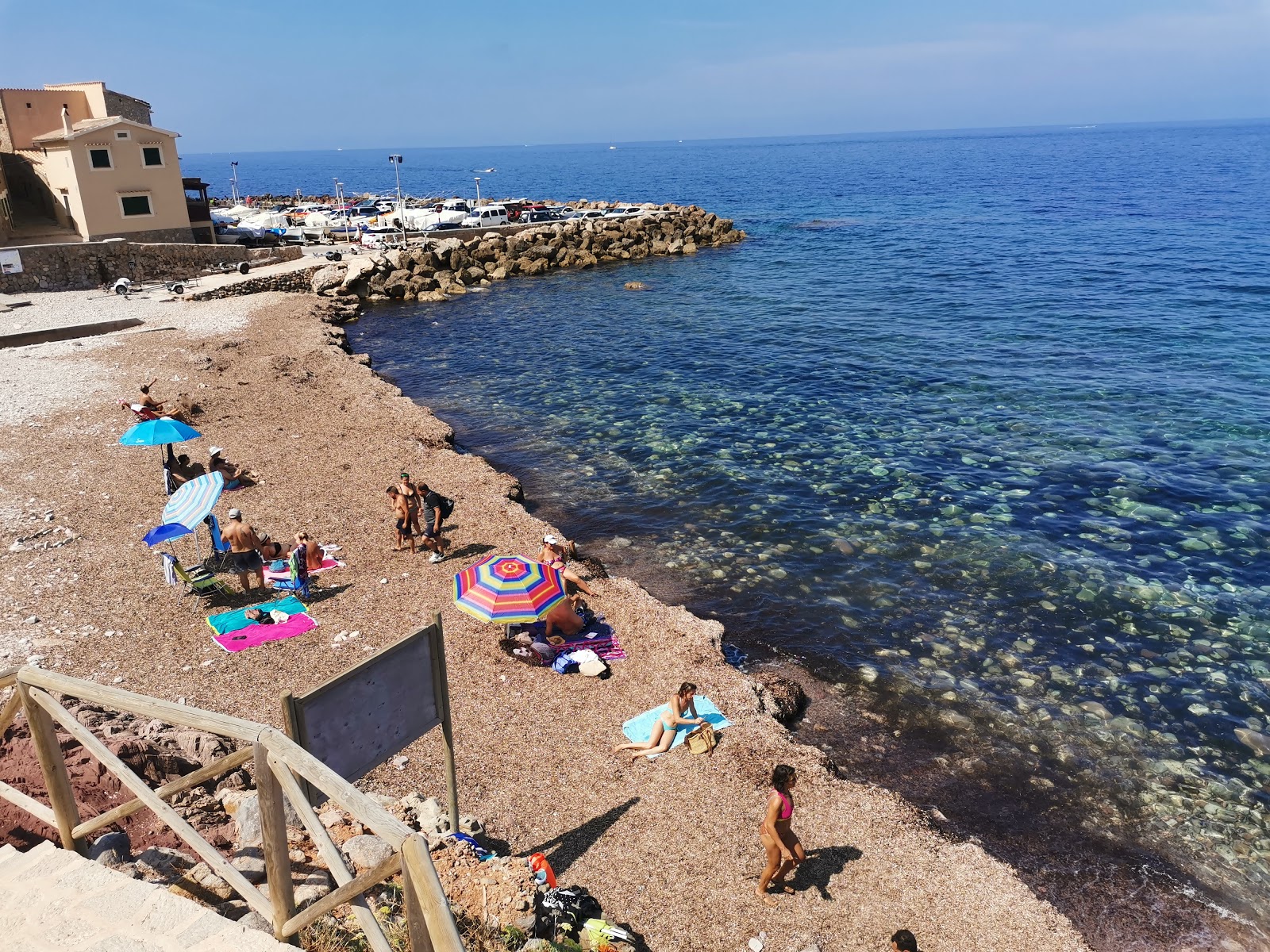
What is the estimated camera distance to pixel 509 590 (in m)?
13.5

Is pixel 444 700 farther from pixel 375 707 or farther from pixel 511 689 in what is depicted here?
pixel 511 689

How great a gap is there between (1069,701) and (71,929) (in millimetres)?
13536

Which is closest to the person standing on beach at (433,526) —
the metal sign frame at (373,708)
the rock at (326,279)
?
the metal sign frame at (373,708)

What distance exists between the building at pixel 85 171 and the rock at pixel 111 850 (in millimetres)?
47727

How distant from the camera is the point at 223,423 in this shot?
25.0 m

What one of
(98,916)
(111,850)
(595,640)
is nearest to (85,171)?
(595,640)

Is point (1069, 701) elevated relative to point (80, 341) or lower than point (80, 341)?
lower

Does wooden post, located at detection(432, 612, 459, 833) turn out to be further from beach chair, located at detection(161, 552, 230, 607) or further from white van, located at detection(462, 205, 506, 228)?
white van, located at detection(462, 205, 506, 228)

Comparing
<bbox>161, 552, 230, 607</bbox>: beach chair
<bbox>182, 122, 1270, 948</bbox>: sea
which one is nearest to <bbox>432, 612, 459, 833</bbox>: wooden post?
<bbox>182, 122, 1270, 948</bbox>: sea

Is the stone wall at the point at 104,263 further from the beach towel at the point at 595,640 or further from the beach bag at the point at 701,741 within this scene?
the beach bag at the point at 701,741

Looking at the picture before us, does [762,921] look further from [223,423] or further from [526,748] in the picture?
[223,423]

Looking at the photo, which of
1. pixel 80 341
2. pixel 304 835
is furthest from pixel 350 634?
pixel 80 341

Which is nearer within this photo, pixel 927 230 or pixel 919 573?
pixel 919 573

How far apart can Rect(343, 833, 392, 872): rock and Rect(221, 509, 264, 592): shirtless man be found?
8466mm
